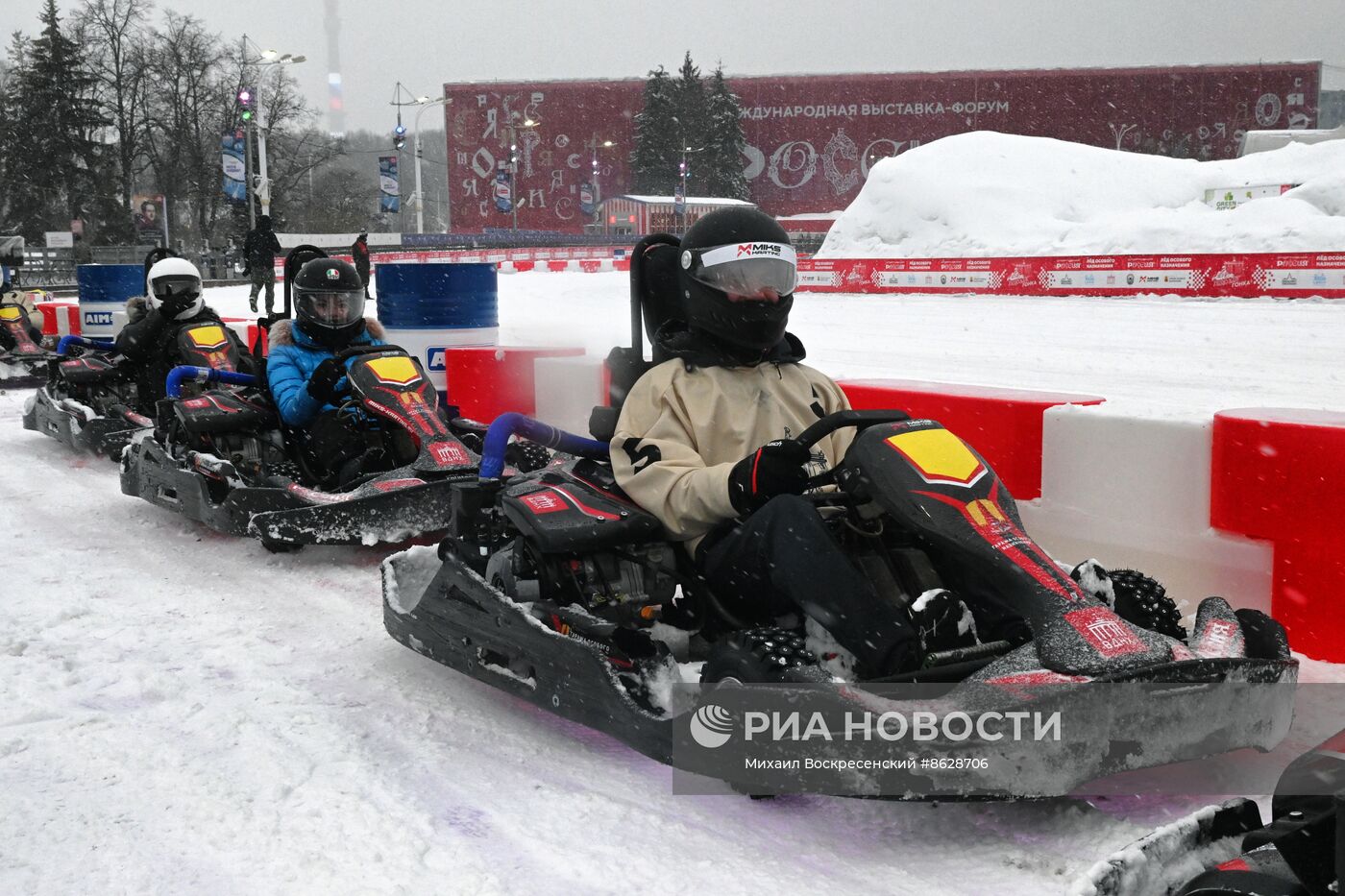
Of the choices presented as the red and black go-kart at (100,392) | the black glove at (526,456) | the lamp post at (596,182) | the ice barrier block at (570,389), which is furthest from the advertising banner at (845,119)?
the black glove at (526,456)

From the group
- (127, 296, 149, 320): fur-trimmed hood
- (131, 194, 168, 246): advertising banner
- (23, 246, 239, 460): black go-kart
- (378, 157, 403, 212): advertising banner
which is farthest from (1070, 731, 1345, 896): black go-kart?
(378, 157, 403, 212): advertising banner

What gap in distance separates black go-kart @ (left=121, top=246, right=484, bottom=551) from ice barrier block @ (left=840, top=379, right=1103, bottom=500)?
78.4 inches

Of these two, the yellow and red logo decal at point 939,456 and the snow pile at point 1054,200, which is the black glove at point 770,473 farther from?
the snow pile at point 1054,200

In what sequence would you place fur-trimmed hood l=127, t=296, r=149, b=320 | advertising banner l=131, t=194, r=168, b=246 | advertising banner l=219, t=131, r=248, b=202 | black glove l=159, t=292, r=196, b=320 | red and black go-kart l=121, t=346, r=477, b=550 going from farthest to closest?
advertising banner l=131, t=194, r=168, b=246, advertising banner l=219, t=131, r=248, b=202, fur-trimmed hood l=127, t=296, r=149, b=320, black glove l=159, t=292, r=196, b=320, red and black go-kart l=121, t=346, r=477, b=550

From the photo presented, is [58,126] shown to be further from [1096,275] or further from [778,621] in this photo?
[778,621]

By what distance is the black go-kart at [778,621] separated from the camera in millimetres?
2262

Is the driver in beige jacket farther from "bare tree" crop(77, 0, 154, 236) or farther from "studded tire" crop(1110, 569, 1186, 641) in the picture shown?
"bare tree" crop(77, 0, 154, 236)

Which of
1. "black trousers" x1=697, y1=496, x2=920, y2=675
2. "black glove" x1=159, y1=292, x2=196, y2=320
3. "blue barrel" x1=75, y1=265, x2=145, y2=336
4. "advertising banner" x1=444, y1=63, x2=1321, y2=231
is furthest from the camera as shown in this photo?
"advertising banner" x1=444, y1=63, x2=1321, y2=231

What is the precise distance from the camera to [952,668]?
2373mm

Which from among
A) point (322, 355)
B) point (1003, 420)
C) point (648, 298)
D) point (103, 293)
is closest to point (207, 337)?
point (322, 355)

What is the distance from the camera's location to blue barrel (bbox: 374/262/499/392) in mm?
8617

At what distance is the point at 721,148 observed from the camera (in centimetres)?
5622

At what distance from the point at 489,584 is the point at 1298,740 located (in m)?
2.06

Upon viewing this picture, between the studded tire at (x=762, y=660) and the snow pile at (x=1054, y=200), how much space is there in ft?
64.2
